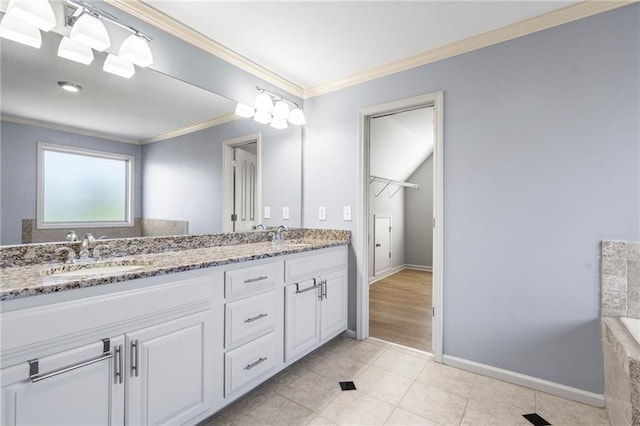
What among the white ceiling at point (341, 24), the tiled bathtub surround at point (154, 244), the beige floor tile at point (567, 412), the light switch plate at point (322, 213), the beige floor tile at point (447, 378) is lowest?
the beige floor tile at point (567, 412)

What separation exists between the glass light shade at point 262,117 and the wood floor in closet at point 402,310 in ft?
6.92

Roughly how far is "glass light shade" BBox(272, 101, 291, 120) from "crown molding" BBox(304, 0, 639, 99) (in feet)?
1.48

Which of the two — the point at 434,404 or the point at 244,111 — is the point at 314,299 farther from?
the point at 244,111

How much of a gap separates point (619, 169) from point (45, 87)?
302 cm

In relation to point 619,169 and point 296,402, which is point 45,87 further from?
point 619,169

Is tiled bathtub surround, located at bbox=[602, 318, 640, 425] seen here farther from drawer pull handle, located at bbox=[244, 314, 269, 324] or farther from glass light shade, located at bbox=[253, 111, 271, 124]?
glass light shade, located at bbox=[253, 111, 271, 124]

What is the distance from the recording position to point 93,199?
1621 millimetres

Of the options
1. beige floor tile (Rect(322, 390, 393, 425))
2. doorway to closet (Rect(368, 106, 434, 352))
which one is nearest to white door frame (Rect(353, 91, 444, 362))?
doorway to closet (Rect(368, 106, 434, 352))

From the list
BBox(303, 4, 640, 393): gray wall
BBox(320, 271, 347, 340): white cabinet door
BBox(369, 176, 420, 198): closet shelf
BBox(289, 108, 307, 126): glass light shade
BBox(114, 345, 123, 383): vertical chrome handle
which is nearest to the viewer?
BBox(114, 345, 123, 383): vertical chrome handle

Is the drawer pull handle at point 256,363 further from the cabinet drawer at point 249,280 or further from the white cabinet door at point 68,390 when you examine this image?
the white cabinet door at point 68,390

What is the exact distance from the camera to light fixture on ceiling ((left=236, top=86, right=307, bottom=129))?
2.42 meters

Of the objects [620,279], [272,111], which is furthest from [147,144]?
[620,279]

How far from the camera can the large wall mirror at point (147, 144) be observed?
1369 millimetres

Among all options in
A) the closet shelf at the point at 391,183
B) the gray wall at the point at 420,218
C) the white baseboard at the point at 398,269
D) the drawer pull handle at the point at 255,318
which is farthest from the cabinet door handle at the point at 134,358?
the gray wall at the point at 420,218
